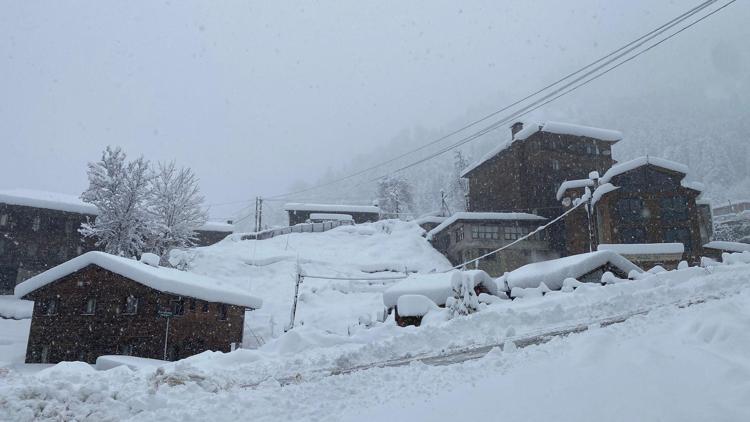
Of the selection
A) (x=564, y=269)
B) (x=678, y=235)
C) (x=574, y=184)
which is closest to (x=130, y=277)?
(x=564, y=269)

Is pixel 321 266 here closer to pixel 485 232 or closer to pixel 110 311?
pixel 485 232

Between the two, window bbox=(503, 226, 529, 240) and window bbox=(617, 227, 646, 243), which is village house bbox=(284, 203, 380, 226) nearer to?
window bbox=(503, 226, 529, 240)

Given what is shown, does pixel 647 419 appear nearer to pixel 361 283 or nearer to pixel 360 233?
pixel 361 283

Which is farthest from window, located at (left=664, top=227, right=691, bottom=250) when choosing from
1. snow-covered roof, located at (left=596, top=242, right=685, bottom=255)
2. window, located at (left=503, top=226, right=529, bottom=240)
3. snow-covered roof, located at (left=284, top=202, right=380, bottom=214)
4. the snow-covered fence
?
snow-covered roof, located at (left=284, top=202, right=380, bottom=214)

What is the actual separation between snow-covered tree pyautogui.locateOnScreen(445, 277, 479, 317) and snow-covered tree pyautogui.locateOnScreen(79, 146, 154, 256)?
26341mm

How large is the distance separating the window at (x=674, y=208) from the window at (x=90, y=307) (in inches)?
1418

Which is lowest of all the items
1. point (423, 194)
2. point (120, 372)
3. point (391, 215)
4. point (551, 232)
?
point (120, 372)

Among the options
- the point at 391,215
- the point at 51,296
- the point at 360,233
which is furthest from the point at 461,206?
the point at 51,296

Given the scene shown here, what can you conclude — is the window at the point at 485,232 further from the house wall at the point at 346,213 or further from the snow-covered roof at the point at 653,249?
the house wall at the point at 346,213

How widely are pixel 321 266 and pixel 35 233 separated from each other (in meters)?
21.7

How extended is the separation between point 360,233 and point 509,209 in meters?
16.5

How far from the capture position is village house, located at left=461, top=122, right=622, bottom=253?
145ft

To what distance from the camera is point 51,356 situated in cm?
2345

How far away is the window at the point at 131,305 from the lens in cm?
2377
